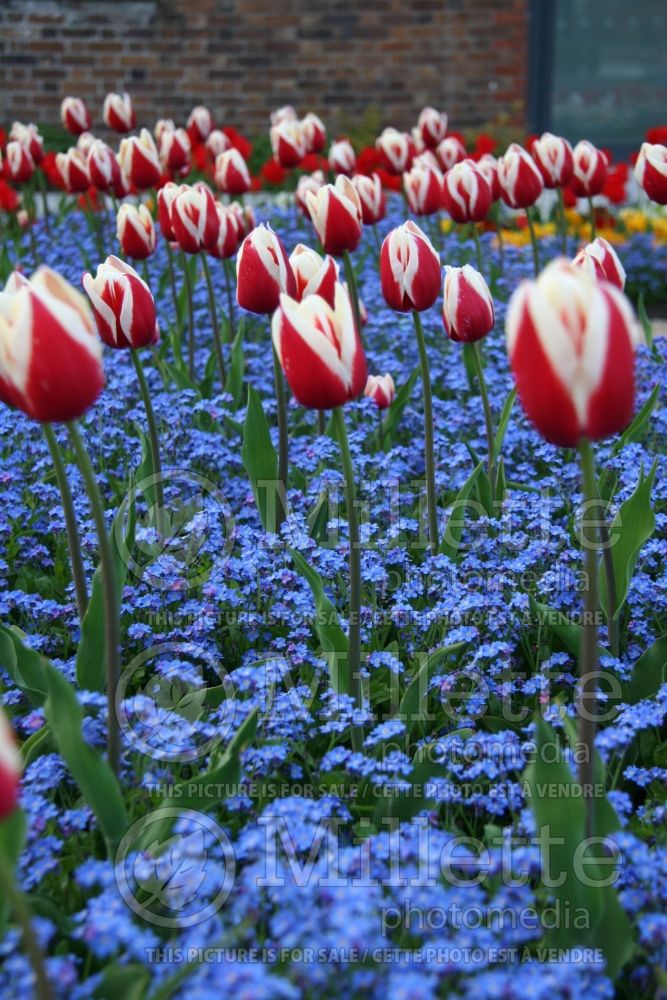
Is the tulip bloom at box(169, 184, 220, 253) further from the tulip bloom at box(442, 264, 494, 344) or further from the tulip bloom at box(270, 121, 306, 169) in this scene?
the tulip bloom at box(270, 121, 306, 169)

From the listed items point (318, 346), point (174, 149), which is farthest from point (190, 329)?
point (318, 346)

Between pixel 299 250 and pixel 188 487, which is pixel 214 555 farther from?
pixel 299 250

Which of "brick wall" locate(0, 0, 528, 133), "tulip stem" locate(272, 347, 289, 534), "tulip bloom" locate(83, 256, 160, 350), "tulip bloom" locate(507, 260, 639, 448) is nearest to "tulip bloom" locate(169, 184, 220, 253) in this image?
"tulip stem" locate(272, 347, 289, 534)

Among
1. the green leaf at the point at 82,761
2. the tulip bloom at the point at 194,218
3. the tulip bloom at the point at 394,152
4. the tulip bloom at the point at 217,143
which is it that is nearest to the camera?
the green leaf at the point at 82,761

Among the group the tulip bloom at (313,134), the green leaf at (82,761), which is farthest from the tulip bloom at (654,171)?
the green leaf at (82,761)

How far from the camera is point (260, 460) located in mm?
2646

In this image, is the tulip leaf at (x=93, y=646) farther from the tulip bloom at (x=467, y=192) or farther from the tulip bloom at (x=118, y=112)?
the tulip bloom at (x=118, y=112)

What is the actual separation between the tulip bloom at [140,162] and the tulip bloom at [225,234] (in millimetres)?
640

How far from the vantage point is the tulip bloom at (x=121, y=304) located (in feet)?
7.63

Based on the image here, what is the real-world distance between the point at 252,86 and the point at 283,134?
20.1ft

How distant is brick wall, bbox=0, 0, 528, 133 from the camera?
32.2ft

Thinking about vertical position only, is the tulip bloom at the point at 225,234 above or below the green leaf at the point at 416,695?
above

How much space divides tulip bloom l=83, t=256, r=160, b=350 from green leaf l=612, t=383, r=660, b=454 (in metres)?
1.26

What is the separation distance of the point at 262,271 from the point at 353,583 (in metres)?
0.88
